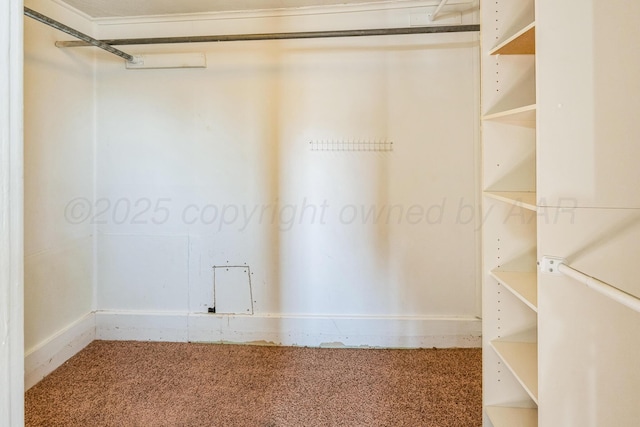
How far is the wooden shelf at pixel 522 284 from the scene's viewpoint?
1.23 metres

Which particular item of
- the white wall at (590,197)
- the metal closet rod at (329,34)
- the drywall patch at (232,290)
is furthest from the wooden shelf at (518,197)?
the drywall patch at (232,290)

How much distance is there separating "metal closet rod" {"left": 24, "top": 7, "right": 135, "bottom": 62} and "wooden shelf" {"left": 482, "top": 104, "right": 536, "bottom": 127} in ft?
7.33

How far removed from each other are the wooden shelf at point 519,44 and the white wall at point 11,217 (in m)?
1.40

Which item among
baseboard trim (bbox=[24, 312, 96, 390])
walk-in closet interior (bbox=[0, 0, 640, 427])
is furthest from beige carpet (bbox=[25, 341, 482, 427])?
walk-in closet interior (bbox=[0, 0, 640, 427])

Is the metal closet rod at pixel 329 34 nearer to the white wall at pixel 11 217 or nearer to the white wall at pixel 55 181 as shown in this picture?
the white wall at pixel 55 181

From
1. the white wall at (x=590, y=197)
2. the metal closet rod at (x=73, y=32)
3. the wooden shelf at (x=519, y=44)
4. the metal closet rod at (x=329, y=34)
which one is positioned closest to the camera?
the white wall at (x=590, y=197)

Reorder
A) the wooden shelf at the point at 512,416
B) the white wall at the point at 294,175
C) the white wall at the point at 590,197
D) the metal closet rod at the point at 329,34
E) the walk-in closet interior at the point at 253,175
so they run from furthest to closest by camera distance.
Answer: the white wall at the point at 294,175
the walk-in closet interior at the point at 253,175
the metal closet rod at the point at 329,34
the wooden shelf at the point at 512,416
the white wall at the point at 590,197

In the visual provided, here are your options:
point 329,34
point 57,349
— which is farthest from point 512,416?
point 57,349

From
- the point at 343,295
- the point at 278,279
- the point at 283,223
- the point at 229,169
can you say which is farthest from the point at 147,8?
the point at 343,295

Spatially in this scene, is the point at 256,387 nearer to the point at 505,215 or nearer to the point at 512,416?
the point at 512,416

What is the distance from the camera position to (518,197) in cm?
133

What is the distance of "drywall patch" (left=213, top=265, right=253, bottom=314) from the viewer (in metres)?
2.47

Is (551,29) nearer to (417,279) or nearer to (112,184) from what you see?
(417,279)

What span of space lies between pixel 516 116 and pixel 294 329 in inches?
76.3
